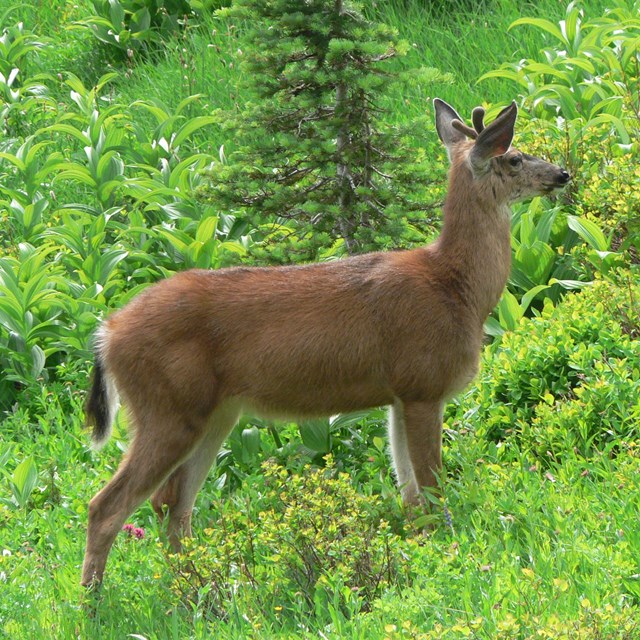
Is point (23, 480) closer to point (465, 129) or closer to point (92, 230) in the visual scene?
point (92, 230)

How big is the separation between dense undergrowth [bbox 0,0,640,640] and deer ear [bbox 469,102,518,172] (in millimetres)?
1164

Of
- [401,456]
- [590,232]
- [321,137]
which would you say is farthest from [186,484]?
A: [590,232]

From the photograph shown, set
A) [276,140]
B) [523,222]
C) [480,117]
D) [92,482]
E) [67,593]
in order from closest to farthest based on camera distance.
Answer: [67,593], [480,117], [92,482], [276,140], [523,222]

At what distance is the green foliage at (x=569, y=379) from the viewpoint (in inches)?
244

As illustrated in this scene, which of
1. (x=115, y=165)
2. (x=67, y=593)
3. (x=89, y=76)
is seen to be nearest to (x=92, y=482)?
(x=67, y=593)

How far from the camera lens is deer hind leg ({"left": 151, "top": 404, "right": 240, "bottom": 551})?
20.4 feet

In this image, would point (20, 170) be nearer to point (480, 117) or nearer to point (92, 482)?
point (92, 482)

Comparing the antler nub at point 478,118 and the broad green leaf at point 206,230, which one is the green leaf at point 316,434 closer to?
the antler nub at point 478,118

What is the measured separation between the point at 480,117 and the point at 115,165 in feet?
14.4

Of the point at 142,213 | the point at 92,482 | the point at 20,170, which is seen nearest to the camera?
the point at 92,482

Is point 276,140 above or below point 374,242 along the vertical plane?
above

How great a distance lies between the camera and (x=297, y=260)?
761cm

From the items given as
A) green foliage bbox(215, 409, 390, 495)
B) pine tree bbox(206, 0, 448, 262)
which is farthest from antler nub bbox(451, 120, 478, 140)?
green foliage bbox(215, 409, 390, 495)

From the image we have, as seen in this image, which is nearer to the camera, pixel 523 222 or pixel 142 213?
pixel 523 222
